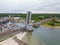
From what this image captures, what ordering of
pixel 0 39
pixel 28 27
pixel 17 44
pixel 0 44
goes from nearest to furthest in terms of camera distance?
1. pixel 0 44
2. pixel 17 44
3. pixel 0 39
4. pixel 28 27

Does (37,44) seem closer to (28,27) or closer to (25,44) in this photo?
(25,44)

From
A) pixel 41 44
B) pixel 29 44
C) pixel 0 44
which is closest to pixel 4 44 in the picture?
pixel 0 44

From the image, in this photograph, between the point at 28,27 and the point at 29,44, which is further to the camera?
the point at 28,27

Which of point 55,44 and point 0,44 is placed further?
point 55,44

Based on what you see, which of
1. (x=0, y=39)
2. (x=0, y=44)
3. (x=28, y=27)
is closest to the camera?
(x=0, y=44)

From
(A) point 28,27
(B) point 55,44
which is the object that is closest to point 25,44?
(B) point 55,44

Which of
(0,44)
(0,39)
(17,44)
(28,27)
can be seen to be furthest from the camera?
(28,27)

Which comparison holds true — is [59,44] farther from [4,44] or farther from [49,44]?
[4,44]
